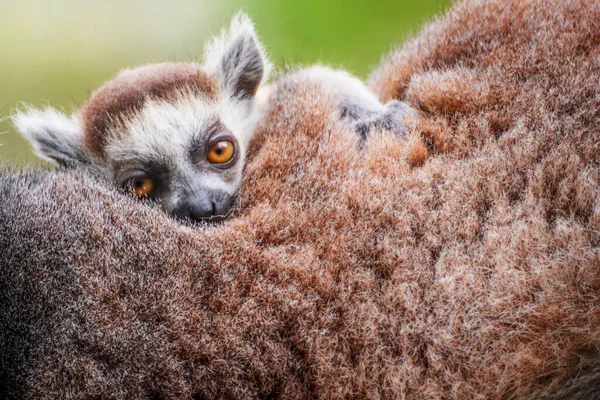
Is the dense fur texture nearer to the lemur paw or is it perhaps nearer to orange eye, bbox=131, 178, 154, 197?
the lemur paw

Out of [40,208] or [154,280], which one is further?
[40,208]

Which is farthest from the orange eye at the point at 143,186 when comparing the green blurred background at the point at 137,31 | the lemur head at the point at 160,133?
the green blurred background at the point at 137,31

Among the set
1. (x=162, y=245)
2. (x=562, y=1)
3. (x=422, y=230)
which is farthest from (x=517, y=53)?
(x=162, y=245)

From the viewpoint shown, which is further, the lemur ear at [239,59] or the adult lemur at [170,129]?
the lemur ear at [239,59]

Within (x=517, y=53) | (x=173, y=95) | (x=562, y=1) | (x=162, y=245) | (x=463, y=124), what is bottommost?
(x=162, y=245)

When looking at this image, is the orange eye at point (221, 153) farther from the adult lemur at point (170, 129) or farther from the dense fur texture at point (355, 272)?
the dense fur texture at point (355, 272)

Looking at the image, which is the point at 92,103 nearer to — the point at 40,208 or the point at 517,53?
the point at 40,208
